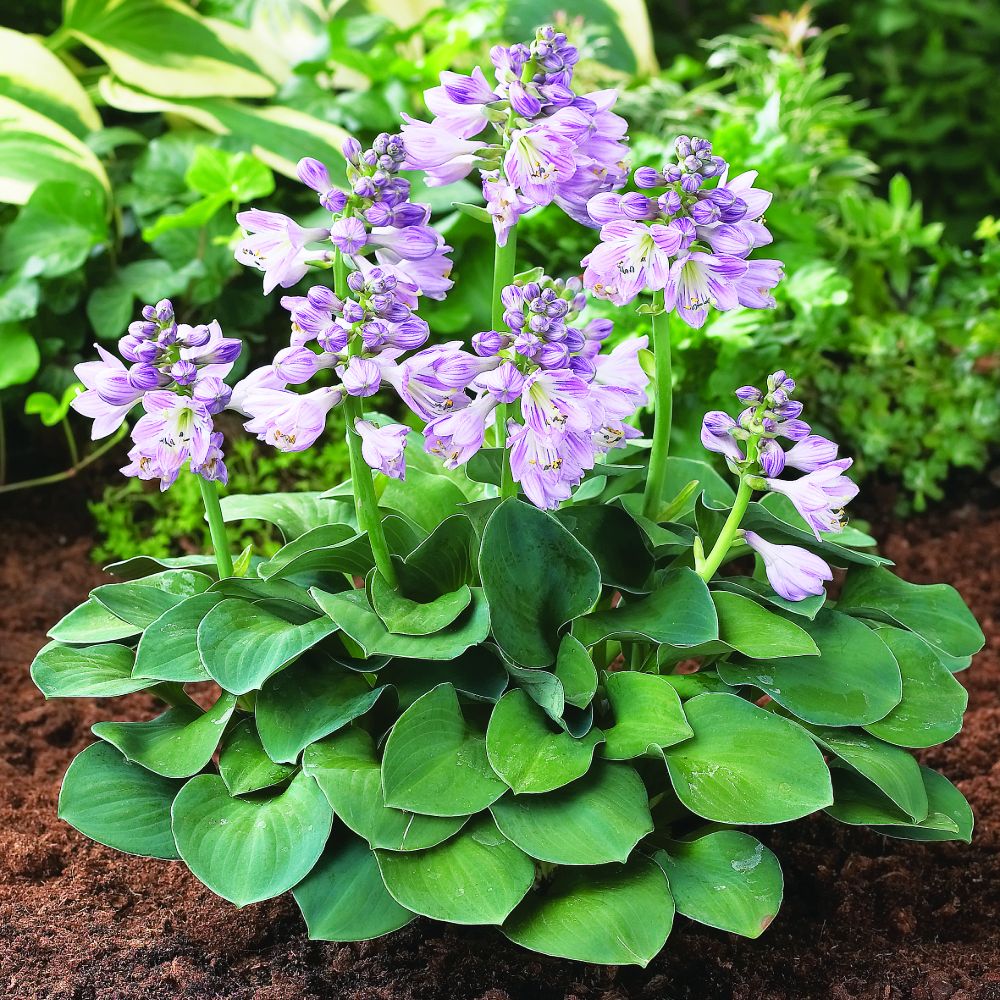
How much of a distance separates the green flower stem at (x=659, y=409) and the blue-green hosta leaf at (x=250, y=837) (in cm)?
60

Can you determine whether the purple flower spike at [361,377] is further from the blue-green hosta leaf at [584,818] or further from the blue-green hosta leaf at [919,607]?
the blue-green hosta leaf at [919,607]

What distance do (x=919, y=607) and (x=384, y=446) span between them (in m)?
0.82

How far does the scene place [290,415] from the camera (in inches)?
47.8

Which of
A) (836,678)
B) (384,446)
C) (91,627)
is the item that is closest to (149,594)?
(91,627)

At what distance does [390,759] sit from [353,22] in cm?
276

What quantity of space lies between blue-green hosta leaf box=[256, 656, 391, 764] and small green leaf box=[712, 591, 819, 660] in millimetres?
428

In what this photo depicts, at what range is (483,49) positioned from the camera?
3512mm

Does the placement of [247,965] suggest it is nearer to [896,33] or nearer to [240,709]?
[240,709]

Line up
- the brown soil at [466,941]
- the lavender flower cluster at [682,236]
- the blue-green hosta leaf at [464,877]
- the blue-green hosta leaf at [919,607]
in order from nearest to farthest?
1. the blue-green hosta leaf at [464,877]
2. the lavender flower cluster at [682,236]
3. the brown soil at [466,941]
4. the blue-green hosta leaf at [919,607]

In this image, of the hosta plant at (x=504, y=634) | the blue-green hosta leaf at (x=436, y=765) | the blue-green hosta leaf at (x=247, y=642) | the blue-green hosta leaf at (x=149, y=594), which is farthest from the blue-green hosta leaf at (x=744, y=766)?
the blue-green hosta leaf at (x=149, y=594)

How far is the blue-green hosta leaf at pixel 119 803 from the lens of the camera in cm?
128

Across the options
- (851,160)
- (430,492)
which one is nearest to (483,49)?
(851,160)

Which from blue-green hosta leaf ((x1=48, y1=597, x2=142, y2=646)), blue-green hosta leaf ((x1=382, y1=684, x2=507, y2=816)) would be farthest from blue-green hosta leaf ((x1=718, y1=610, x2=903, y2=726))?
blue-green hosta leaf ((x1=48, y1=597, x2=142, y2=646))

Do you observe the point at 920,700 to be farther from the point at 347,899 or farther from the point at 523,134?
the point at 523,134
